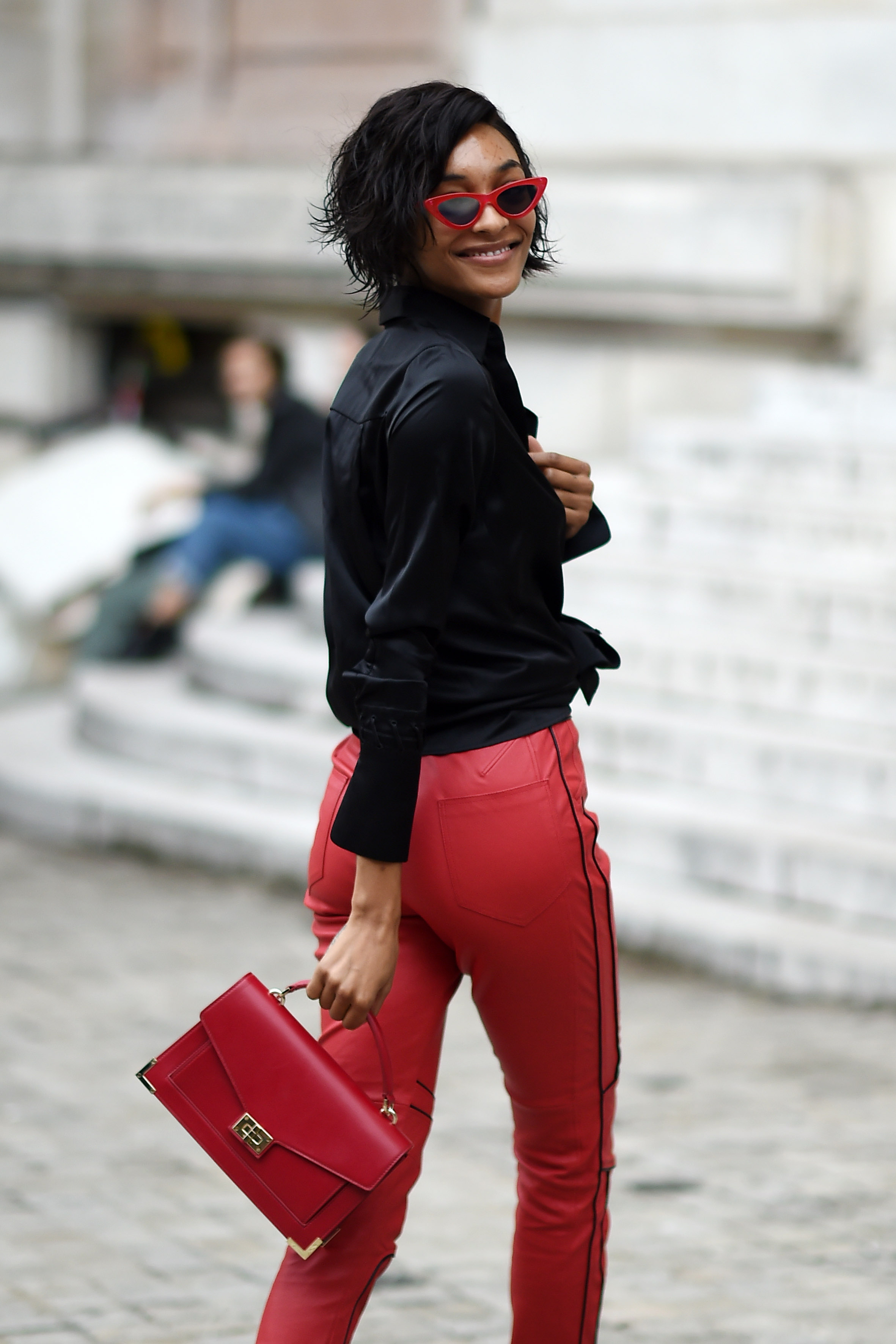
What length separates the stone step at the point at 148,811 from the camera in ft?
19.9

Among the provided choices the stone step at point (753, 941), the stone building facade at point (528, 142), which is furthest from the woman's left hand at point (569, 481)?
the stone building facade at point (528, 142)

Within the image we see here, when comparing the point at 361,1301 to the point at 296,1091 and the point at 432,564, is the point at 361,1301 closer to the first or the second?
the point at 296,1091

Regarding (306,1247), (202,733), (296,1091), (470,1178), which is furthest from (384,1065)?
(202,733)

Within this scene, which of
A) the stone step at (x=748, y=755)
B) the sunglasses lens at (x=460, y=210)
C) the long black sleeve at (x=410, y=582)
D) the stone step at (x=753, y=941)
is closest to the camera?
the long black sleeve at (x=410, y=582)

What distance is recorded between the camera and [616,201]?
27.9ft

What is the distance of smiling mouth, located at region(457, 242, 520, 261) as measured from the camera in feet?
6.91

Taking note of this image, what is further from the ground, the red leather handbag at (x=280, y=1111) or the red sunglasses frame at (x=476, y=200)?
the red sunglasses frame at (x=476, y=200)

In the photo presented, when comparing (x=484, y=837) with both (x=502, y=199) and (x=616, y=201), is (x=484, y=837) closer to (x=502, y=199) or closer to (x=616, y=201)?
(x=502, y=199)

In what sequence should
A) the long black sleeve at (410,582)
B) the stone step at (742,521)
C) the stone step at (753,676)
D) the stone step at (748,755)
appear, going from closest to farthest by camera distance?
the long black sleeve at (410,582) < the stone step at (748,755) < the stone step at (753,676) < the stone step at (742,521)

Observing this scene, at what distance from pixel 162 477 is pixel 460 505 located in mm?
8376

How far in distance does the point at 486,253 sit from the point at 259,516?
585 centimetres

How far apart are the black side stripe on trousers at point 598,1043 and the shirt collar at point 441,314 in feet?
1.65

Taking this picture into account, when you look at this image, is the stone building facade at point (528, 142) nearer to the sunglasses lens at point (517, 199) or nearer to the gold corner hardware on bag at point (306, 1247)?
the sunglasses lens at point (517, 199)

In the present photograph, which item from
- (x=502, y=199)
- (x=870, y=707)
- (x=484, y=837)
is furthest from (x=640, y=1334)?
(x=870, y=707)
